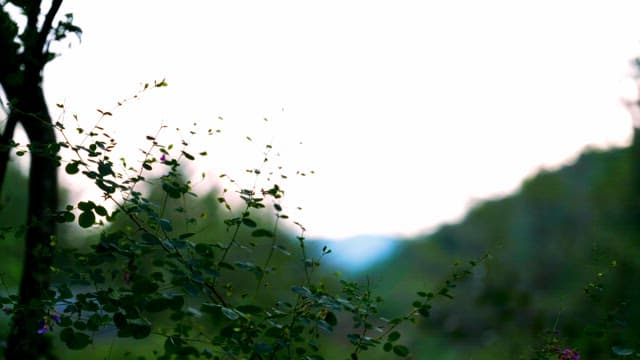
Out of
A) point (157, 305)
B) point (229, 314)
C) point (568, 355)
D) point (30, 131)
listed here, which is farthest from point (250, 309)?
point (30, 131)

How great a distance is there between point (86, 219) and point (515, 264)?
26.2 metres

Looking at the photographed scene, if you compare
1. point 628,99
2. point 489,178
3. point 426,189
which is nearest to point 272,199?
point 628,99

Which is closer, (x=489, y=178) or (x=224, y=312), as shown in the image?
(x=224, y=312)

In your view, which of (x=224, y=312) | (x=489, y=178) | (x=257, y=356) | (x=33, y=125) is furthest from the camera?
(x=489, y=178)

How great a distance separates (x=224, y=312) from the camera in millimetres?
2123

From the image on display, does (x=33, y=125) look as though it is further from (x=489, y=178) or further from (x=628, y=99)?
(x=489, y=178)

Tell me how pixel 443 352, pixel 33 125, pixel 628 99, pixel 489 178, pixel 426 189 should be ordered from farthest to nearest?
pixel 443 352, pixel 489 178, pixel 426 189, pixel 628 99, pixel 33 125

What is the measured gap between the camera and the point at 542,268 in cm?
2555

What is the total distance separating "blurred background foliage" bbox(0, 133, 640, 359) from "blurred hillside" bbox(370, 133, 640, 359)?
23mm

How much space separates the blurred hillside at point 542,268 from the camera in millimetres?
3174

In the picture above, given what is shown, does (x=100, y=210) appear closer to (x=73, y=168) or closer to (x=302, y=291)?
(x=73, y=168)

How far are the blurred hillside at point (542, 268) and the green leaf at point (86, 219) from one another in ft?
4.10

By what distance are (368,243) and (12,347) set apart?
33525 millimetres

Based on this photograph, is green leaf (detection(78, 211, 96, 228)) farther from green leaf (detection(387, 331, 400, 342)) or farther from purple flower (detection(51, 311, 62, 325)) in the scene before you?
green leaf (detection(387, 331, 400, 342))
